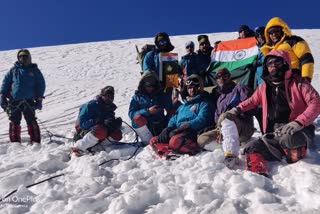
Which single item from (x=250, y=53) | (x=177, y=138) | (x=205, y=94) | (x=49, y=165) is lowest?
(x=49, y=165)

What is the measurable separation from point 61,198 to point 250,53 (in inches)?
178

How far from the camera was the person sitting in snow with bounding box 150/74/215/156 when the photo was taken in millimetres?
5191

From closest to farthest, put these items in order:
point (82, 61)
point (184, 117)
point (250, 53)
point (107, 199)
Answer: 1. point (107, 199)
2. point (184, 117)
3. point (250, 53)
4. point (82, 61)

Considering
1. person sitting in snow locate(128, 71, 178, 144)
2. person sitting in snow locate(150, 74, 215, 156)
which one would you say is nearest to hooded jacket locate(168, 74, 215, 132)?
person sitting in snow locate(150, 74, 215, 156)

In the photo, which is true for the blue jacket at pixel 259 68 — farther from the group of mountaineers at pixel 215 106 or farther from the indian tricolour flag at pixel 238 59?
the indian tricolour flag at pixel 238 59

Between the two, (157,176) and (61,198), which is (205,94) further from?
(61,198)

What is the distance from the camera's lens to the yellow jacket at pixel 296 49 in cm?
508

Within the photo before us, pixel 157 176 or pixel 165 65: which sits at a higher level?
pixel 165 65

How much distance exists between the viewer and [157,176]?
4324mm

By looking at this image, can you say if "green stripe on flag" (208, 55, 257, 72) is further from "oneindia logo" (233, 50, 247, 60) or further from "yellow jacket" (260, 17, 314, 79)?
"yellow jacket" (260, 17, 314, 79)

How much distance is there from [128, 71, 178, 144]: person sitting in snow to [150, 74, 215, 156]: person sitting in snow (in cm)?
40

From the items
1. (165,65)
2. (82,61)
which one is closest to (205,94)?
(165,65)

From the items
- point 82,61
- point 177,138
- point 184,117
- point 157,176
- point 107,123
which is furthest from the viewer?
point 82,61

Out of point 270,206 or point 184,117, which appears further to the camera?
point 184,117
